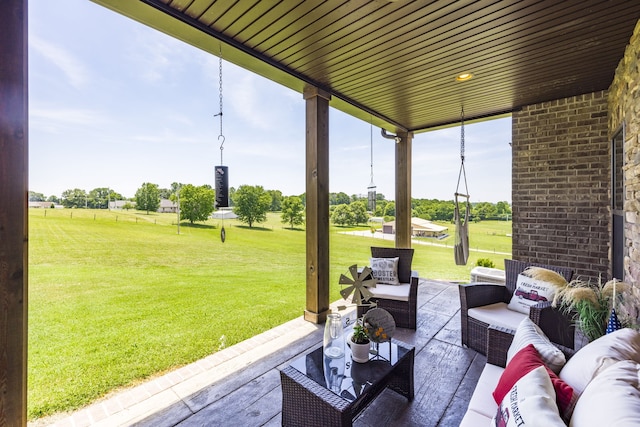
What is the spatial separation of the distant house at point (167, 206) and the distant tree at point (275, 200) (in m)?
1.46

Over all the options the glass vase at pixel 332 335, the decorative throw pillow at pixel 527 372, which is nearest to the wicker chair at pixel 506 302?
the decorative throw pillow at pixel 527 372

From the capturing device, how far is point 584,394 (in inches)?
38.4

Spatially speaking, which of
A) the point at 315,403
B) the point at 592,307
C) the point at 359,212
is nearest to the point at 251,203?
the point at 359,212

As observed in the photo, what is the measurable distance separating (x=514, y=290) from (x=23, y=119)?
398 cm

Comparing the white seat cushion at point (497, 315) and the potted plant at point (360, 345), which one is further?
the white seat cushion at point (497, 315)

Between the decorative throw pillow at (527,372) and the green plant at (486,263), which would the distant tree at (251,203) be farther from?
the green plant at (486,263)

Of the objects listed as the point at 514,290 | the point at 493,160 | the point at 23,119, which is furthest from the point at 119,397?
the point at 493,160

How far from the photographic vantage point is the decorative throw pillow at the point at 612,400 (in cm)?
77

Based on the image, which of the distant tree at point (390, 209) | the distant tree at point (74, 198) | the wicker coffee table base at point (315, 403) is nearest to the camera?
the wicker coffee table base at point (315, 403)

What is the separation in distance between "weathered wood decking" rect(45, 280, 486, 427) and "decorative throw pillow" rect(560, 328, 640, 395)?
3.04 ft

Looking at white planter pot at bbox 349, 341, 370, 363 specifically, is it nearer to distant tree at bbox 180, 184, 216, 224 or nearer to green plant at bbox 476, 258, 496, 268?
distant tree at bbox 180, 184, 216, 224

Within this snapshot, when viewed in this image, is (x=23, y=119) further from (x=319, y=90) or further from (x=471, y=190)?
(x=471, y=190)

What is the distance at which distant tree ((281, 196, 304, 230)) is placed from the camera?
4895 millimetres

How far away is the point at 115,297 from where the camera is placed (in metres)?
3.21
